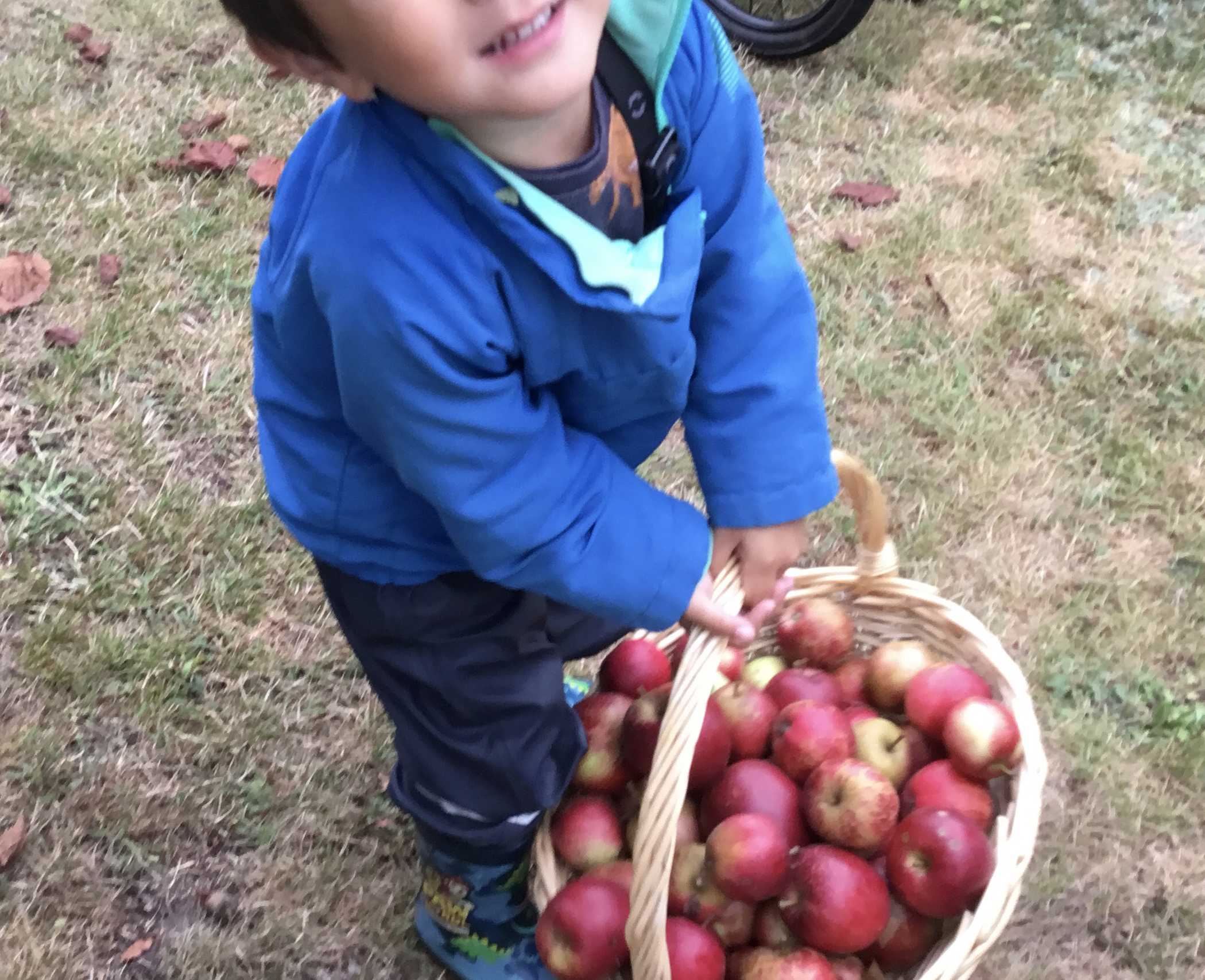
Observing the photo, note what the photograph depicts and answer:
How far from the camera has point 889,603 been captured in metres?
1.60

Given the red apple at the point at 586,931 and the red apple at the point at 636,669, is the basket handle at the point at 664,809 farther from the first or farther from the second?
the red apple at the point at 636,669

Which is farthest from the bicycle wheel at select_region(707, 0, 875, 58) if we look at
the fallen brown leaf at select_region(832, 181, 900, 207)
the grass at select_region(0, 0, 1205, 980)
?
the fallen brown leaf at select_region(832, 181, 900, 207)

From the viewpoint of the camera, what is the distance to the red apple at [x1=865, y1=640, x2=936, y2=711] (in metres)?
1.53

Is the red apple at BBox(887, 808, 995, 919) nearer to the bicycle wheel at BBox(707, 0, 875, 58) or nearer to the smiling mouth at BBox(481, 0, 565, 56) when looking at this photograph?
the smiling mouth at BBox(481, 0, 565, 56)

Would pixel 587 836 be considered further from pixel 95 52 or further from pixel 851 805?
pixel 95 52

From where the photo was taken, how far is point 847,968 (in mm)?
1274

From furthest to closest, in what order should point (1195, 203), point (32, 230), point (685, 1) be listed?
point (1195, 203) → point (32, 230) → point (685, 1)

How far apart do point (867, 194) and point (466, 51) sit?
210 centimetres

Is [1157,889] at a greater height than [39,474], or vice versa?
[39,474]

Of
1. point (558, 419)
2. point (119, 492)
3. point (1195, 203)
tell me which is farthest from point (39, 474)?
point (1195, 203)

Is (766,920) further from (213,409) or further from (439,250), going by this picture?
(213,409)

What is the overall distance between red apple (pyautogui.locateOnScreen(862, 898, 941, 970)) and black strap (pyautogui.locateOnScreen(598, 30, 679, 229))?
2.90 ft

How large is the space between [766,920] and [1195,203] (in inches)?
92.1

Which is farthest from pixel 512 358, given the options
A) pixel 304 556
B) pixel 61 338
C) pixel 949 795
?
pixel 61 338
